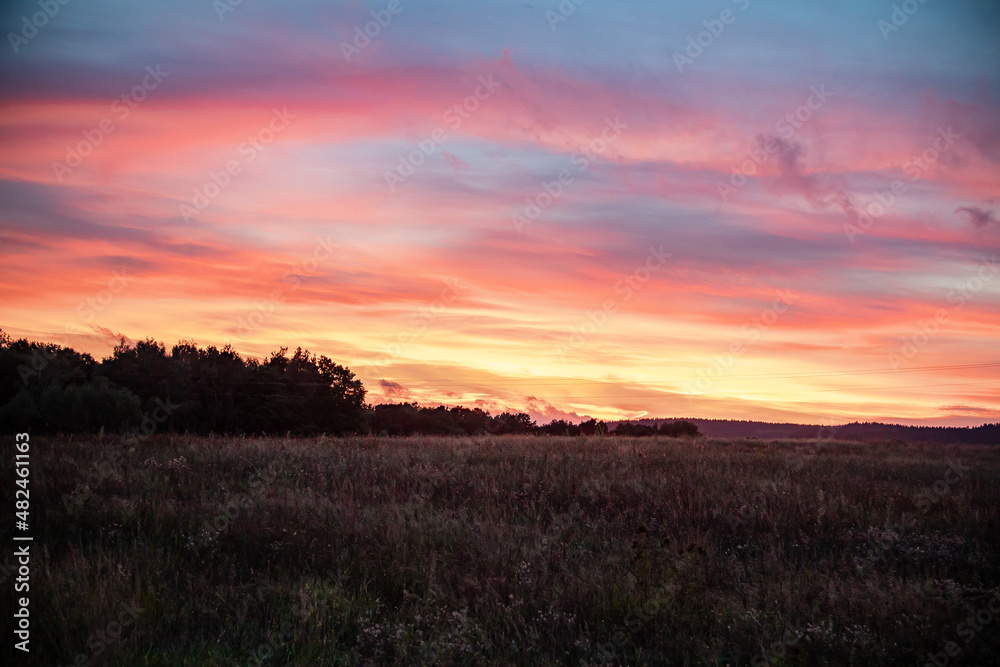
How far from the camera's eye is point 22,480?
446 inches

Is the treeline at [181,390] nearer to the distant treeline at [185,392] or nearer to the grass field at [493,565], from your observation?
the distant treeline at [185,392]

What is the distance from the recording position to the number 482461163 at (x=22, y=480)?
31.6ft

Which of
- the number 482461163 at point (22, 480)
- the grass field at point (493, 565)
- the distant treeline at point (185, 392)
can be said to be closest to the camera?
the grass field at point (493, 565)

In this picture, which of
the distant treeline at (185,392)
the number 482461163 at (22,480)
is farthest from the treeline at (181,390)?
the number 482461163 at (22,480)

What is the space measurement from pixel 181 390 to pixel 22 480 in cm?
4479

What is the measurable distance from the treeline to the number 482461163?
29924 millimetres

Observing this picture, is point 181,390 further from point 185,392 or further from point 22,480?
point 22,480

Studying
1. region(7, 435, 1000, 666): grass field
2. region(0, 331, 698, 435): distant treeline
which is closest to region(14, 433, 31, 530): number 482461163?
region(7, 435, 1000, 666): grass field

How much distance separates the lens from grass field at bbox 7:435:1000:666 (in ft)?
20.1

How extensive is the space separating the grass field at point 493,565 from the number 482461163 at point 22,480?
0.20 m

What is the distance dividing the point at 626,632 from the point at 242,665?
12.8 feet

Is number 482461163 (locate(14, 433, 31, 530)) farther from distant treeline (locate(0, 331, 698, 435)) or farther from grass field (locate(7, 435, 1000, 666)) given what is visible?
distant treeline (locate(0, 331, 698, 435))

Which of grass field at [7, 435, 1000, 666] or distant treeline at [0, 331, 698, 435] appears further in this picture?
distant treeline at [0, 331, 698, 435]

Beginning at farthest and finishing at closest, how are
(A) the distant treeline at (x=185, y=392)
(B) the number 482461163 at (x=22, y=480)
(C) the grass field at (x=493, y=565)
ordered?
(A) the distant treeline at (x=185, y=392)
(B) the number 482461163 at (x=22, y=480)
(C) the grass field at (x=493, y=565)
